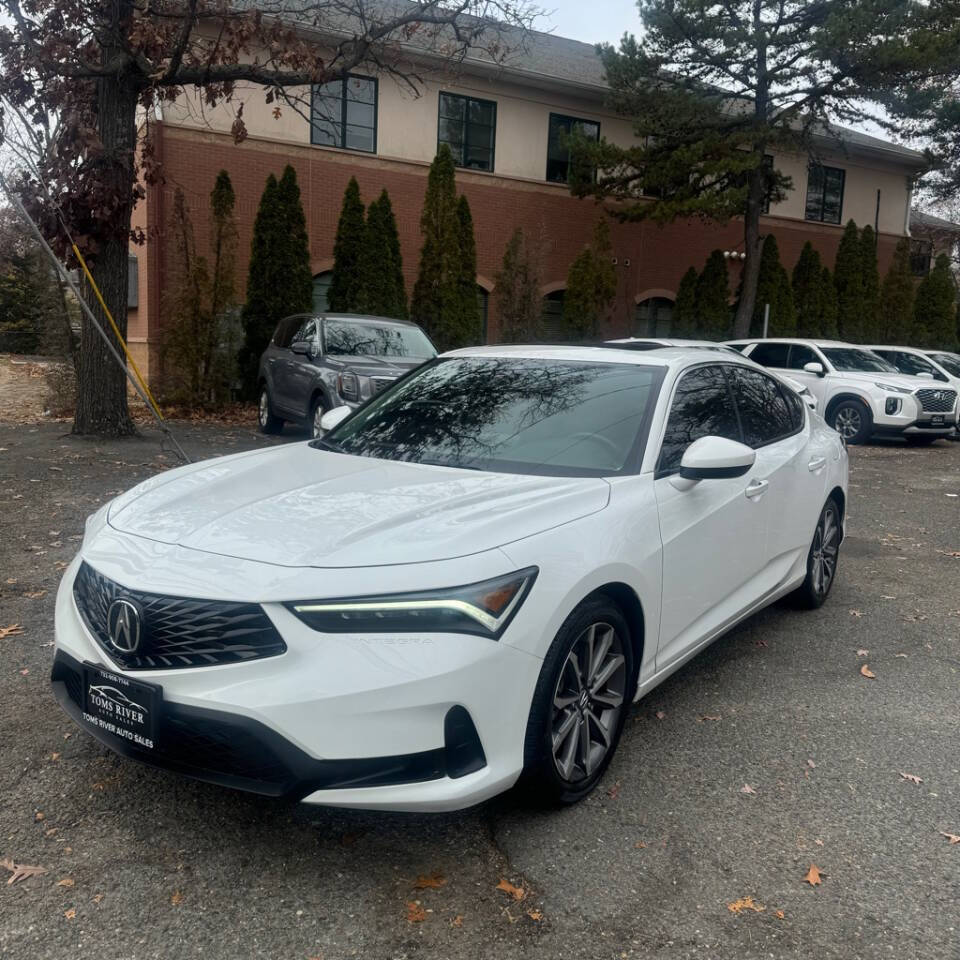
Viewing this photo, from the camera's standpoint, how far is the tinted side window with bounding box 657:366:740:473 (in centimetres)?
404

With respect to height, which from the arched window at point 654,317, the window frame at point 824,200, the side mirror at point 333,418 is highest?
the window frame at point 824,200

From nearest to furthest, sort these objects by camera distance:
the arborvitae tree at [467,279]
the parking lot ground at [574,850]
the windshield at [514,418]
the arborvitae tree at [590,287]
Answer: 1. the parking lot ground at [574,850]
2. the windshield at [514,418]
3. the arborvitae tree at [467,279]
4. the arborvitae tree at [590,287]

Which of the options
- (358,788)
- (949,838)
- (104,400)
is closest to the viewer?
(358,788)

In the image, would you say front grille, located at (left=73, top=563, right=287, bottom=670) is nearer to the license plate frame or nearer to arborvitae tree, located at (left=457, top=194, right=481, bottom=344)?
the license plate frame

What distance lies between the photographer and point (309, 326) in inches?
491

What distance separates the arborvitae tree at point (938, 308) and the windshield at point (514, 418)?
27991 millimetres

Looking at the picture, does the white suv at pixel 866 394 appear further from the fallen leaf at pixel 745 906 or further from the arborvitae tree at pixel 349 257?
the fallen leaf at pixel 745 906

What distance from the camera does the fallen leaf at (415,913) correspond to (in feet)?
8.86

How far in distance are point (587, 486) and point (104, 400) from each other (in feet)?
31.4

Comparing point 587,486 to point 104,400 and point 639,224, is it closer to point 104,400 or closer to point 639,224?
point 104,400

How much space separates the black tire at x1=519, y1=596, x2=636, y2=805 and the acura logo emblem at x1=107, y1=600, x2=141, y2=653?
121 cm

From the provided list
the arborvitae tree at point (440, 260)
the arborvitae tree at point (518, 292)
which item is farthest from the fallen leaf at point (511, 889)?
the arborvitae tree at point (518, 292)

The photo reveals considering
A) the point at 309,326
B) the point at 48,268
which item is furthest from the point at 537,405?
the point at 48,268

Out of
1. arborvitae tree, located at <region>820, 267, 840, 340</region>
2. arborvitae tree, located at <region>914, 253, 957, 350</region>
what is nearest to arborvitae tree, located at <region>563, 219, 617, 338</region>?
arborvitae tree, located at <region>820, 267, 840, 340</region>
